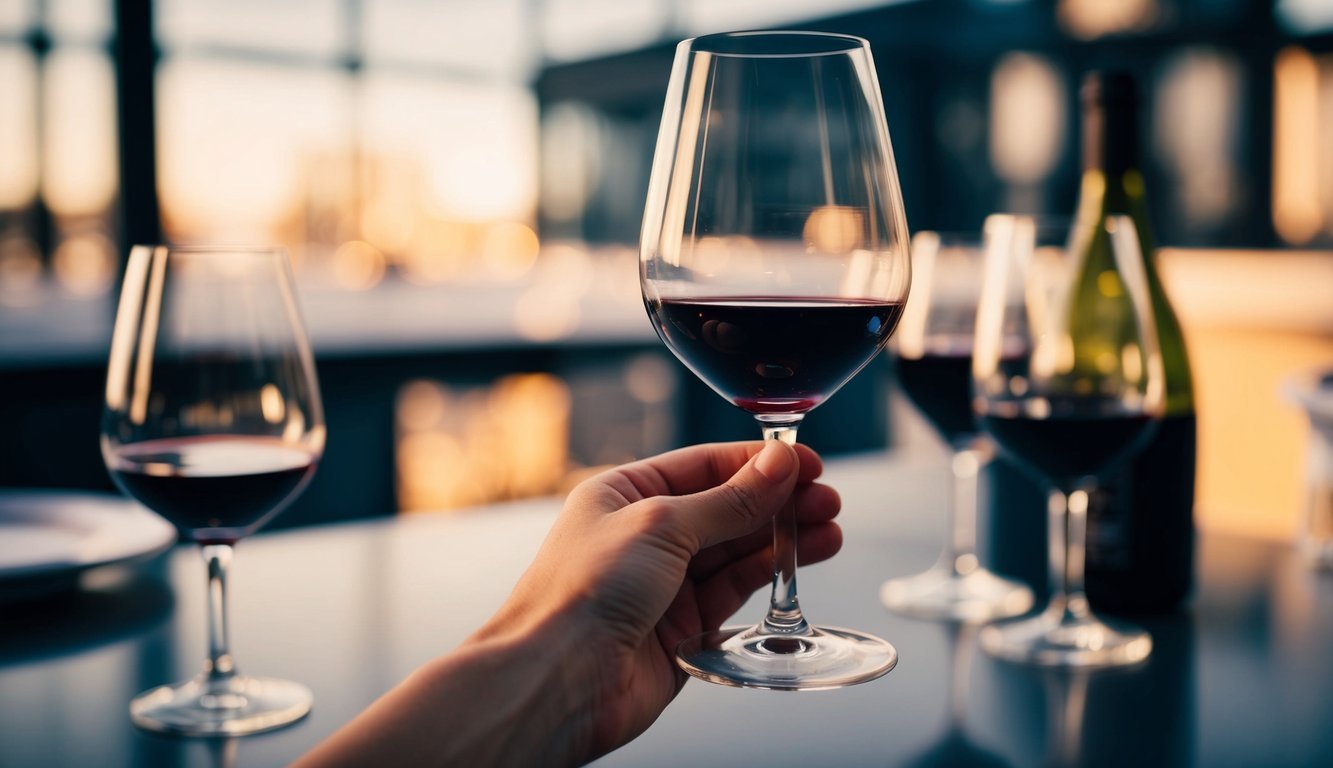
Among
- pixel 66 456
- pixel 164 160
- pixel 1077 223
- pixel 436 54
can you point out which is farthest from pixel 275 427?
pixel 436 54

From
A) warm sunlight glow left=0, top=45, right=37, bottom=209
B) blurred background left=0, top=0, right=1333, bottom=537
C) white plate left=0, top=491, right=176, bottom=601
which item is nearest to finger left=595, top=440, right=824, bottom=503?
white plate left=0, top=491, right=176, bottom=601

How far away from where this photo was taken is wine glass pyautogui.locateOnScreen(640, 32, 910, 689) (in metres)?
0.67

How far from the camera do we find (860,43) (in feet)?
2.30

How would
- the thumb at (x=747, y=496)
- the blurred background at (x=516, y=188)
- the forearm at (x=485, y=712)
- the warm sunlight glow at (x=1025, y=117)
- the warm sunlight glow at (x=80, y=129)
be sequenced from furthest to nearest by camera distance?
1. the warm sunlight glow at (x=1025, y=117)
2. the warm sunlight glow at (x=80, y=129)
3. the blurred background at (x=516, y=188)
4. the thumb at (x=747, y=496)
5. the forearm at (x=485, y=712)

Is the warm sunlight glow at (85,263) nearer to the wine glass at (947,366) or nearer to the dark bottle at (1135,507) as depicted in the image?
the wine glass at (947,366)

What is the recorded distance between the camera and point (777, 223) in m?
0.67

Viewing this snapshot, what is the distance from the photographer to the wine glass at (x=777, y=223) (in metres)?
0.67

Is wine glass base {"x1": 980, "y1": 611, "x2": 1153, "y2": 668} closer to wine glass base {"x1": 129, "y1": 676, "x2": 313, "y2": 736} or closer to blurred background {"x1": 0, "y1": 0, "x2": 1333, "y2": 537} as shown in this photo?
wine glass base {"x1": 129, "y1": 676, "x2": 313, "y2": 736}

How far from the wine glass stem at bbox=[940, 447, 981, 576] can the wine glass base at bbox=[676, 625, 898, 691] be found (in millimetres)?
360

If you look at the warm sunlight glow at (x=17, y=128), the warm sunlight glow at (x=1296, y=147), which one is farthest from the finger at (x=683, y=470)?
the warm sunlight glow at (x=17, y=128)

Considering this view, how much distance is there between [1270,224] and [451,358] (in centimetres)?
320

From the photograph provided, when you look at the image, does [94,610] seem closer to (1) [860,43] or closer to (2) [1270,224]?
(1) [860,43]

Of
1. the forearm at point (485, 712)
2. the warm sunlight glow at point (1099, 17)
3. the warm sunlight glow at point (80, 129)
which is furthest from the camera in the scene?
the warm sunlight glow at point (1099, 17)

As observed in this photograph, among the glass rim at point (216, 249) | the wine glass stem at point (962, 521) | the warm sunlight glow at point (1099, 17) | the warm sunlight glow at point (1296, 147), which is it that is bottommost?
the wine glass stem at point (962, 521)
